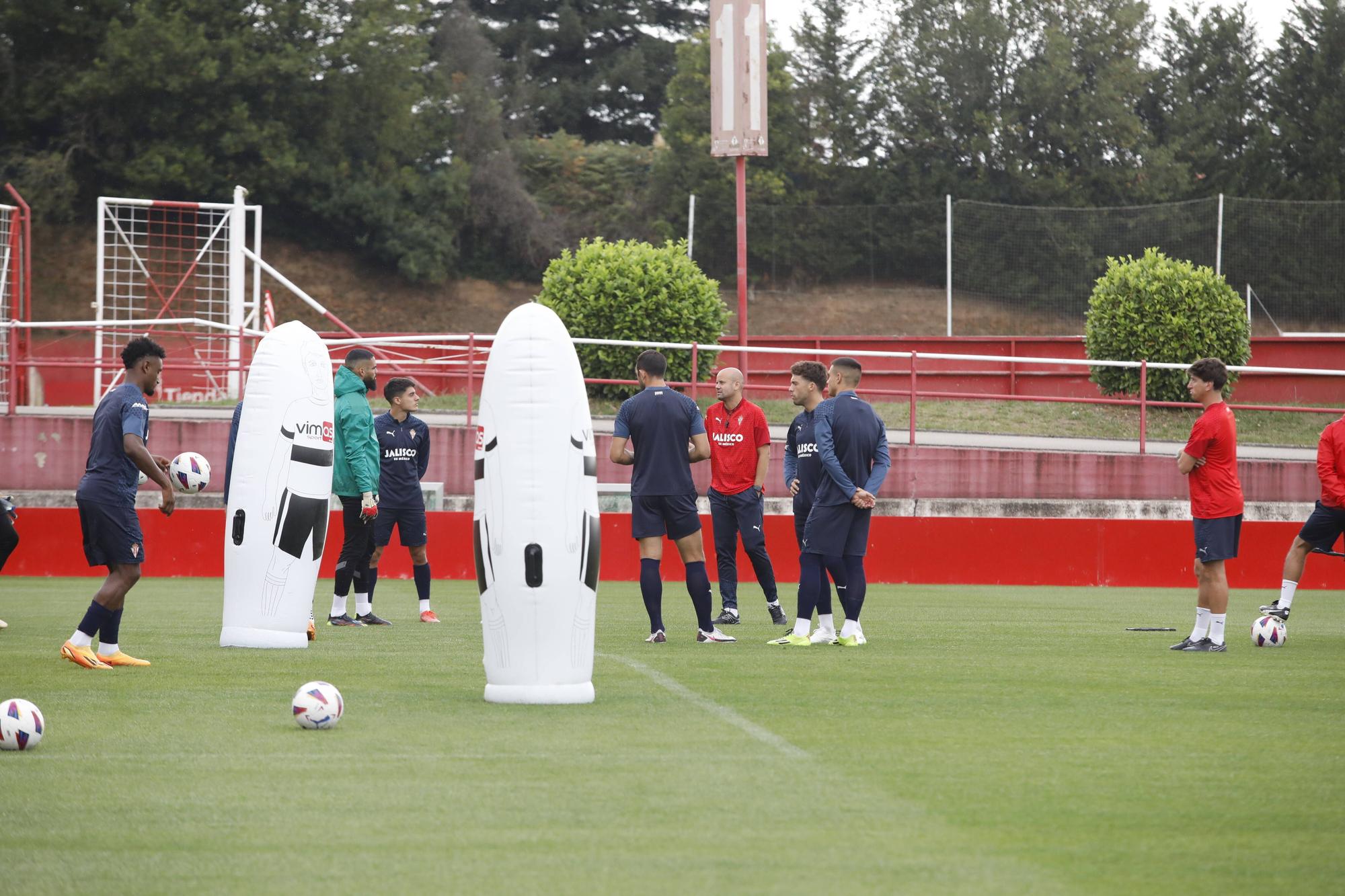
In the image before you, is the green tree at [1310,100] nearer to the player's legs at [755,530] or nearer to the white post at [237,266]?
the white post at [237,266]

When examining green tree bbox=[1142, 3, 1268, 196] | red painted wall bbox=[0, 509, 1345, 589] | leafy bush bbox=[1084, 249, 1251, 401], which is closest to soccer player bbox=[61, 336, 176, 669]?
red painted wall bbox=[0, 509, 1345, 589]

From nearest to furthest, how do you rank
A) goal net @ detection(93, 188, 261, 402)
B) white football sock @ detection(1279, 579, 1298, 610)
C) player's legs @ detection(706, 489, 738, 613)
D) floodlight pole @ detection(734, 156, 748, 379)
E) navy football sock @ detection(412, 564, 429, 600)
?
white football sock @ detection(1279, 579, 1298, 610), player's legs @ detection(706, 489, 738, 613), navy football sock @ detection(412, 564, 429, 600), floodlight pole @ detection(734, 156, 748, 379), goal net @ detection(93, 188, 261, 402)

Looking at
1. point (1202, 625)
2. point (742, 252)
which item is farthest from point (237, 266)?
point (1202, 625)

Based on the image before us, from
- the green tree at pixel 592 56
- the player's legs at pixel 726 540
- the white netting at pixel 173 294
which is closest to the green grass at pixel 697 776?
the player's legs at pixel 726 540

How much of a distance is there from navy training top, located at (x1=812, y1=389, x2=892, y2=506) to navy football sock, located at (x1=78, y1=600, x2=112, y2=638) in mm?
4475

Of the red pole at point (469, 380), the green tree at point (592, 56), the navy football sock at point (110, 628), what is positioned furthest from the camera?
the green tree at point (592, 56)

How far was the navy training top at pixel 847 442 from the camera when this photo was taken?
9805 millimetres

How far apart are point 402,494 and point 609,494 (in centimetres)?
585

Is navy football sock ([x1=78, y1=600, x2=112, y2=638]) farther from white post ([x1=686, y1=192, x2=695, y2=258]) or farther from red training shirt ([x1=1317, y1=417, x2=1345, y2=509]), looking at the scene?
white post ([x1=686, y1=192, x2=695, y2=258])

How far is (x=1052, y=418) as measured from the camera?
23734mm

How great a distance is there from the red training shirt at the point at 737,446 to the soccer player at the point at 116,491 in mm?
4556

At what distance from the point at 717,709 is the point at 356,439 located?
5.05 m

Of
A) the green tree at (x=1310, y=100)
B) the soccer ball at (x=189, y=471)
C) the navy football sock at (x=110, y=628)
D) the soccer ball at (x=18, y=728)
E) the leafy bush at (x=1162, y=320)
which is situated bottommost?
the navy football sock at (x=110, y=628)

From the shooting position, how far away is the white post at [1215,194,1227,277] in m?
32.4
